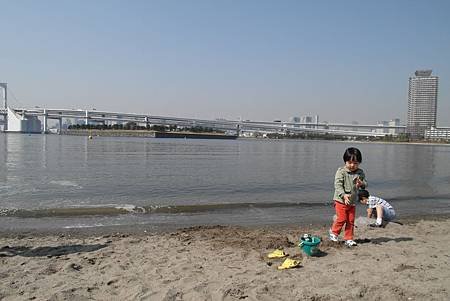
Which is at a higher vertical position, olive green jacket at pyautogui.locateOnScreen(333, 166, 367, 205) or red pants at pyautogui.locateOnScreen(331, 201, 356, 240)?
olive green jacket at pyautogui.locateOnScreen(333, 166, 367, 205)

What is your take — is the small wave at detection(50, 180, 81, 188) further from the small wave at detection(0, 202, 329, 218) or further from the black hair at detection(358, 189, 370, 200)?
the black hair at detection(358, 189, 370, 200)

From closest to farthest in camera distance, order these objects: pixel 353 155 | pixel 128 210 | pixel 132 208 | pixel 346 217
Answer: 1. pixel 353 155
2. pixel 346 217
3. pixel 128 210
4. pixel 132 208

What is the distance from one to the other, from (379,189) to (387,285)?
15.4 m

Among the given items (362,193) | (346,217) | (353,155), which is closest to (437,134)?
(362,193)

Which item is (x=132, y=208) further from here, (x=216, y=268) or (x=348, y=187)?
(x=348, y=187)

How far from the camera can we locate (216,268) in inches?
234

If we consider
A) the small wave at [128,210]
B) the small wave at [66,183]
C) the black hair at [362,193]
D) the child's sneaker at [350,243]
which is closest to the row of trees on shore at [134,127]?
the small wave at [66,183]

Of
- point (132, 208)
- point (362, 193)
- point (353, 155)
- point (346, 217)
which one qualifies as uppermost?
point (353, 155)

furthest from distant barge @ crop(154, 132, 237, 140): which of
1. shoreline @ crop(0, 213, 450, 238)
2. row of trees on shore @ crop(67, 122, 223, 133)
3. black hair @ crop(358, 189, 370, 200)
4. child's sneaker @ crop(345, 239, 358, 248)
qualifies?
child's sneaker @ crop(345, 239, 358, 248)

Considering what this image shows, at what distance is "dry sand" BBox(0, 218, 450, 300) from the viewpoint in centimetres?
492

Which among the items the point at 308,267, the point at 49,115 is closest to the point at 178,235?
the point at 308,267

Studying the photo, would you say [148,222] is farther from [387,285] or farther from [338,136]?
[338,136]

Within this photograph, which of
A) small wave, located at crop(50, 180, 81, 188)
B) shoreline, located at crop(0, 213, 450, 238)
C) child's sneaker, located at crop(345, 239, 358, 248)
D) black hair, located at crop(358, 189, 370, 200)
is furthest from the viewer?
small wave, located at crop(50, 180, 81, 188)

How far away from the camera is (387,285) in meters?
5.09
